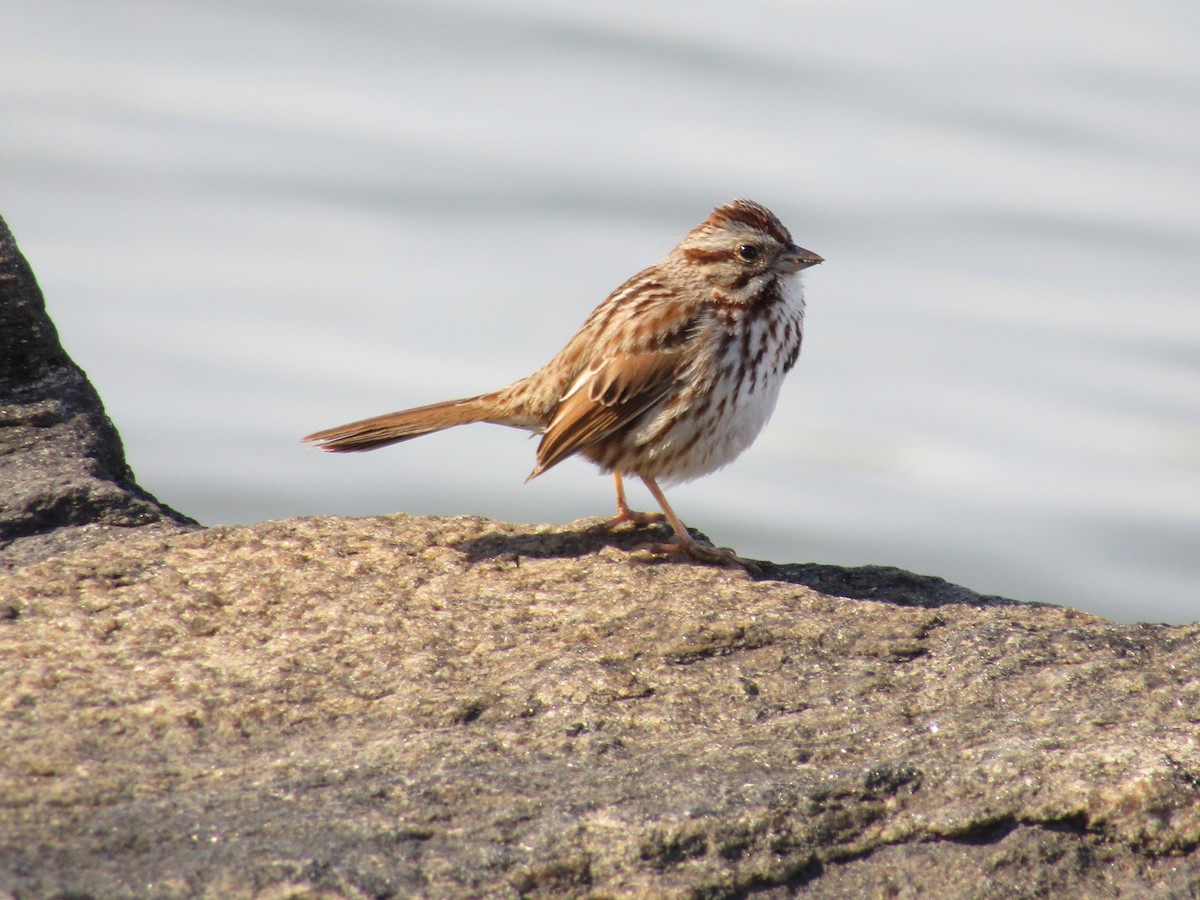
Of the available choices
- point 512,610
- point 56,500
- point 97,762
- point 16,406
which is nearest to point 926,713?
point 512,610

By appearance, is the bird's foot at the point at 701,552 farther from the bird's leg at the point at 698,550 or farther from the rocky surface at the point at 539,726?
the rocky surface at the point at 539,726

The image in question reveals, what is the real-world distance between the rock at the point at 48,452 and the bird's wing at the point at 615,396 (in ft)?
5.06

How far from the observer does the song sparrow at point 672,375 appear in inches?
244

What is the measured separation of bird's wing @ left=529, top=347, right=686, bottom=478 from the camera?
6188 millimetres

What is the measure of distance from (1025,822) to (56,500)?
139 inches

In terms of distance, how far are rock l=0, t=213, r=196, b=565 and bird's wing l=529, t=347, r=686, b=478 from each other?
154 cm

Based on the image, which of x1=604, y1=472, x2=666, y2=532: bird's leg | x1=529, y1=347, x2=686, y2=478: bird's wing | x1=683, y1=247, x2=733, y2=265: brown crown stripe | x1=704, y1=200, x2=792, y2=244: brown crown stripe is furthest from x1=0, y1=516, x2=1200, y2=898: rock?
x1=704, y1=200, x2=792, y2=244: brown crown stripe

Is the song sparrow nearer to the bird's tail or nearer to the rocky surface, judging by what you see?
the bird's tail

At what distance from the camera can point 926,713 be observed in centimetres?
420

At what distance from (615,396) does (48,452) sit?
219cm

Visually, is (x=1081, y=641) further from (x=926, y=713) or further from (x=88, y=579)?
(x=88, y=579)

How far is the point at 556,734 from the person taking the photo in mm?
3977

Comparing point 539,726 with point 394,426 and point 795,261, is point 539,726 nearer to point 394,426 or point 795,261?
point 394,426

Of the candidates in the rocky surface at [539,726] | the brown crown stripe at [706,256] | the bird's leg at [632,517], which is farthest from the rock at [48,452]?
the brown crown stripe at [706,256]
